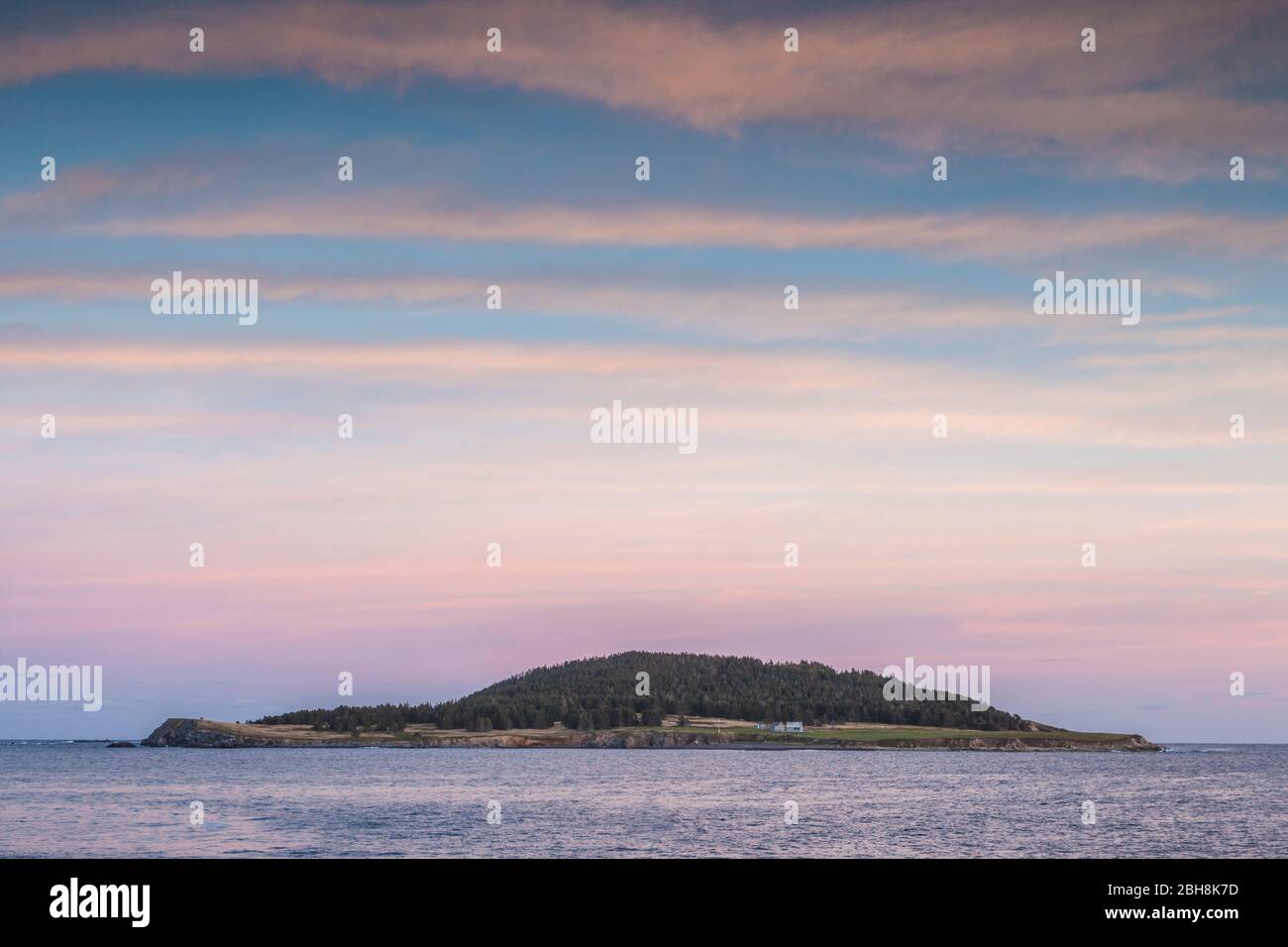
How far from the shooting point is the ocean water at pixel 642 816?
203 feet

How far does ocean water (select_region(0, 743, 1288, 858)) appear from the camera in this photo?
203 ft

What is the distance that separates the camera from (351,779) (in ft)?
447

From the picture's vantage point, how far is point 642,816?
79188 mm

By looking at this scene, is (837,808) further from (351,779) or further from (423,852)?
(351,779)
